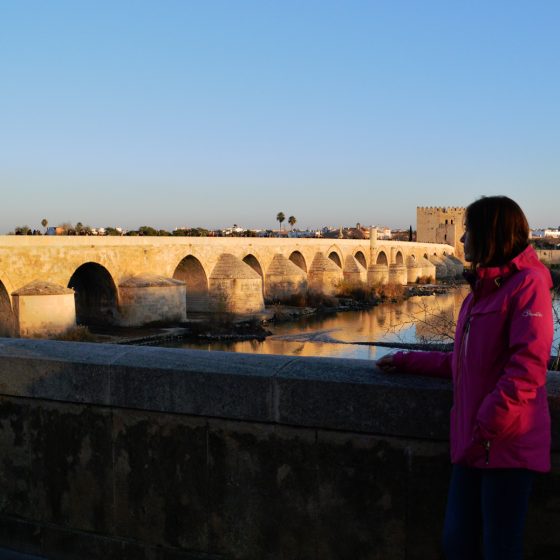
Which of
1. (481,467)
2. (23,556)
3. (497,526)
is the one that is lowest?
(23,556)

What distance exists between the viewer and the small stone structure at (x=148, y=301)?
65.6 feet

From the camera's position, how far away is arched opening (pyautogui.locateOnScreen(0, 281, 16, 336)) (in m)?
16.4

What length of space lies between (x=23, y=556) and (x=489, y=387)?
5.62 feet

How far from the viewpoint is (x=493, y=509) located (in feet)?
4.75

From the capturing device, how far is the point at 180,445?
208cm

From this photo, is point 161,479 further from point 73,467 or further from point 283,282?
point 283,282

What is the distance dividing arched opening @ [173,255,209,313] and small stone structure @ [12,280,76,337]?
27.3 feet

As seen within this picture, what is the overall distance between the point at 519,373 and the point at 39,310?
53.1 feet

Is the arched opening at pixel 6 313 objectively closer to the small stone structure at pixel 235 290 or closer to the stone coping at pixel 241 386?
the small stone structure at pixel 235 290

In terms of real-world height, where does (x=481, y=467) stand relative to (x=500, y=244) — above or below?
below

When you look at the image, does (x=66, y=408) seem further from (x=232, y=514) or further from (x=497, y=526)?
(x=497, y=526)

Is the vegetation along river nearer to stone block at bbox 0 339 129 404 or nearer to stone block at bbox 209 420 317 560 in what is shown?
stone block at bbox 0 339 129 404

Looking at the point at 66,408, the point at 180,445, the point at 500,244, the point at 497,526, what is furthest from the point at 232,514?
the point at 500,244

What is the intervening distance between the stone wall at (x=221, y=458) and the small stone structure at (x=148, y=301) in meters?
17.9
